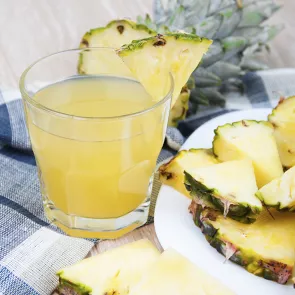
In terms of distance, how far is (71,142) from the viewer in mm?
1029

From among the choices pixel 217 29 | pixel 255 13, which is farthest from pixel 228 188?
pixel 255 13

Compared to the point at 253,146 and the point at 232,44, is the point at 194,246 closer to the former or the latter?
the point at 253,146

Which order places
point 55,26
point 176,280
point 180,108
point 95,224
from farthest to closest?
point 55,26 → point 180,108 → point 95,224 → point 176,280

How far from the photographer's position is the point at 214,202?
1.02m

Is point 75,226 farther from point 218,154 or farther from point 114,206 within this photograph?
point 218,154

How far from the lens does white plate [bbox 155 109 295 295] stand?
0.95 metres

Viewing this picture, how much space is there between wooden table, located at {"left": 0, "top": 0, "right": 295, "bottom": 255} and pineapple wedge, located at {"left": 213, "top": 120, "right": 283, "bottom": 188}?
0.86m

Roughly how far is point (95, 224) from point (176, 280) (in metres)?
0.27

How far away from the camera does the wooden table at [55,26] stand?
1882 mm

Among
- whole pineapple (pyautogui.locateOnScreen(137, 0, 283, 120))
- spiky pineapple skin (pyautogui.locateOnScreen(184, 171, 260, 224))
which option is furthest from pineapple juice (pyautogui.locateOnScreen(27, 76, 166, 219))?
whole pineapple (pyautogui.locateOnScreen(137, 0, 283, 120))

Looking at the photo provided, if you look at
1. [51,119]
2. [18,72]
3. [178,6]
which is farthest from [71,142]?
[18,72]

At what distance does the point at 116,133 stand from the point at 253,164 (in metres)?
0.28

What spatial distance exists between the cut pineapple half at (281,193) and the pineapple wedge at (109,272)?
0.21 meters

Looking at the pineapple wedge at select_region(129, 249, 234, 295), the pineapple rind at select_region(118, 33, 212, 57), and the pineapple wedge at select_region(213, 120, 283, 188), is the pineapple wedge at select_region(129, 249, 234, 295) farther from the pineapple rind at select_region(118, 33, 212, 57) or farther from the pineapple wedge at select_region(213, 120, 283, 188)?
the pineapple rind at select_region(118, 33, 212, 57)
